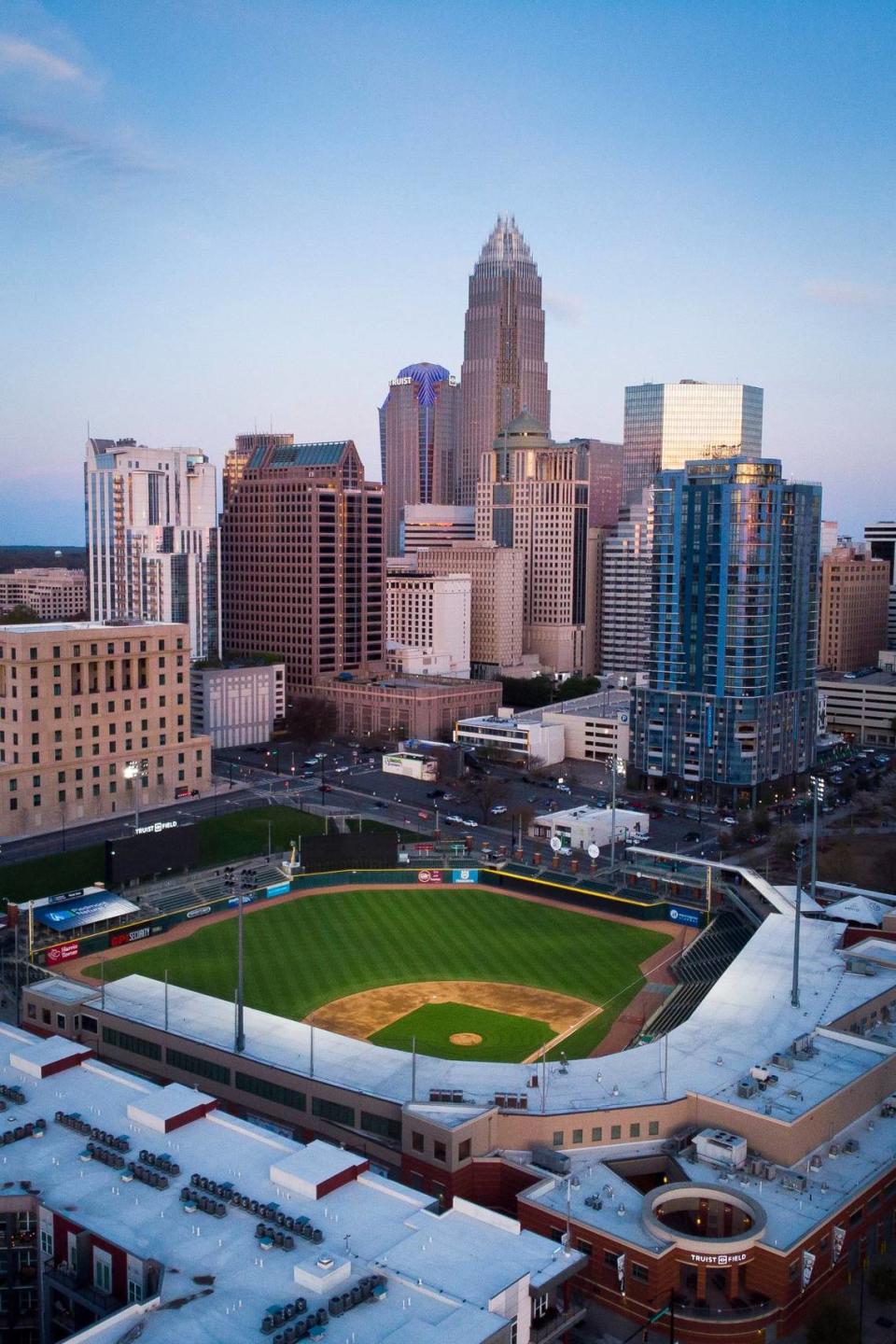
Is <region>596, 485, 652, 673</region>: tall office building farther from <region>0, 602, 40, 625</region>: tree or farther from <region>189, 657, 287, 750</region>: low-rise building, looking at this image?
<region>0, 602, 40, 625</region>: tree

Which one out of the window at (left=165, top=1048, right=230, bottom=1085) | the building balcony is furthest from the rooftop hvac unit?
the window at (left=165, top=1048, right=230, bottom=1085)

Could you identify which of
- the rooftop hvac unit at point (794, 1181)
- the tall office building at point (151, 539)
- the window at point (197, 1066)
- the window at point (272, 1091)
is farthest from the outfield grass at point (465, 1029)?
the tall office building at point (151, 539)

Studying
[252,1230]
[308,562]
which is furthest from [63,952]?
[308,562]

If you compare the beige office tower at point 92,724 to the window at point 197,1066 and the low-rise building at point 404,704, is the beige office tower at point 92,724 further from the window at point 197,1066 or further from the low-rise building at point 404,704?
the window at point 197,1066

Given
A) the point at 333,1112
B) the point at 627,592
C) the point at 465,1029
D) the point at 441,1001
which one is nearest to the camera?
the point at 333,1112

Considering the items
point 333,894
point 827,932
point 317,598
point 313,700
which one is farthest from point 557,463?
point 827,932

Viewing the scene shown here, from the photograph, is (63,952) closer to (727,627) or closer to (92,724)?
(92,724)
